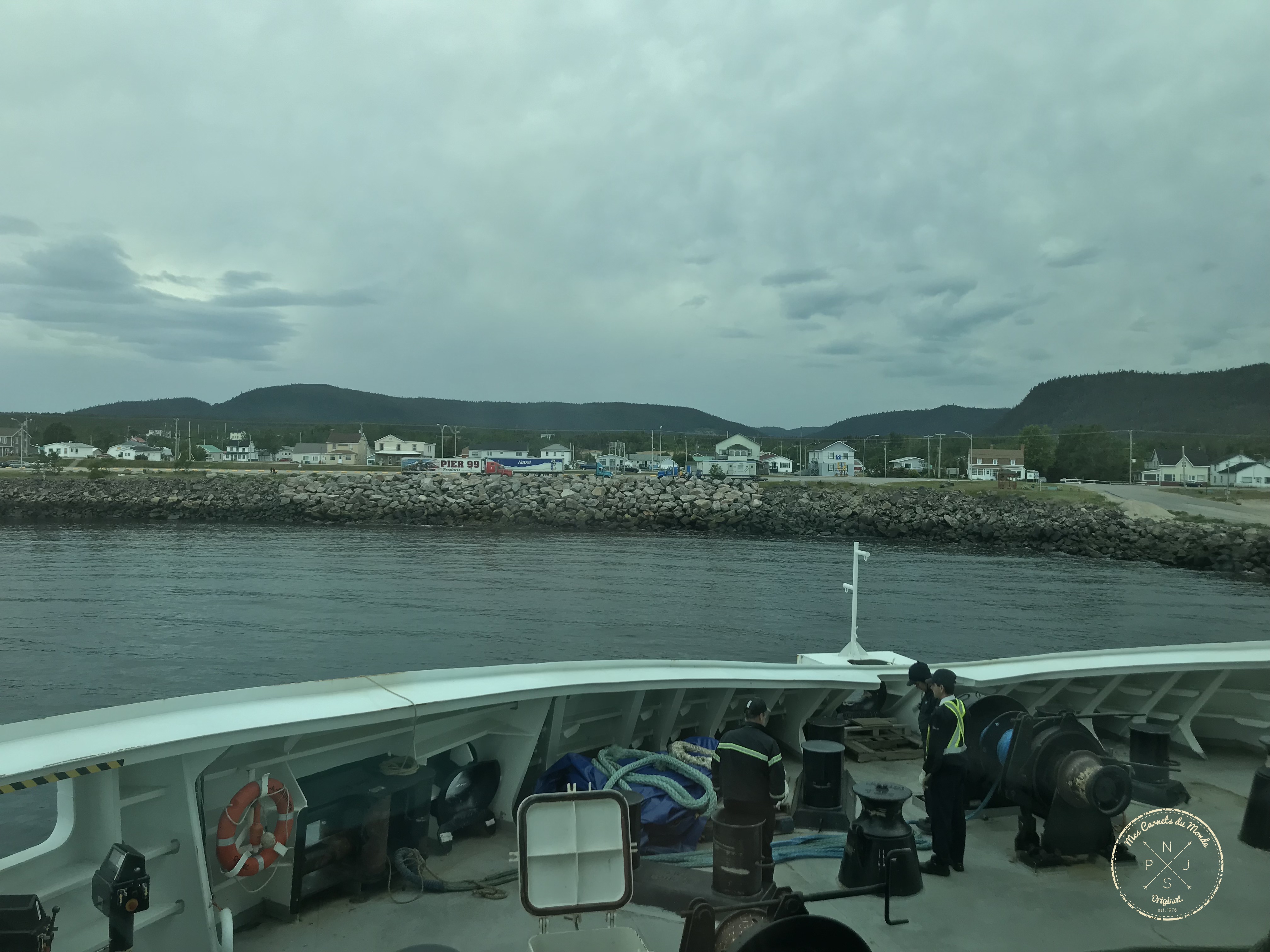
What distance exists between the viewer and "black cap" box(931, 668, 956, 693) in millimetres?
4633

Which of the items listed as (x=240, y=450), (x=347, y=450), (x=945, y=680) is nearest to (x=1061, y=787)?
(x=945, y=680)

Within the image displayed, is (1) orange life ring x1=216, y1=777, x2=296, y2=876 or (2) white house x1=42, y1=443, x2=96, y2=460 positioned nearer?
(1) orange life ring x1=216, y1=777, x2=296, y2=876

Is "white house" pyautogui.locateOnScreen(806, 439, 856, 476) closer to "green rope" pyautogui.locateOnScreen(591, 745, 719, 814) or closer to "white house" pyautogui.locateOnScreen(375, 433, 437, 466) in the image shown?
"white house" pyautogui.locateOnScreen(375, 433, 437, 466)

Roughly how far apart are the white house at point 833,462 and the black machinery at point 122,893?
107m

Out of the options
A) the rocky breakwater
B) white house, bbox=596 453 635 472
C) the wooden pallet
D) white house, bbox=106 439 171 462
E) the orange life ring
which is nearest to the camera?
the orange life ring

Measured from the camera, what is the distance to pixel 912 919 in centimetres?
402

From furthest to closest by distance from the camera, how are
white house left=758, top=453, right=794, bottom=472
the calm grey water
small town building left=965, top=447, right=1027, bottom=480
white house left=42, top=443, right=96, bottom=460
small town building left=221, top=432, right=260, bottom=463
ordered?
small town building left=221, top=432, right=260, bottom=463 → white house left=758, top=453, right=794, bottom=472 → white house left=42, top=443, right=96, bottom=460 → small town building left=965, top=447, right=1027, bottom=480 → the calm grey water

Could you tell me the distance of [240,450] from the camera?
135750 millimetres

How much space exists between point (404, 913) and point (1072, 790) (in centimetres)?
332

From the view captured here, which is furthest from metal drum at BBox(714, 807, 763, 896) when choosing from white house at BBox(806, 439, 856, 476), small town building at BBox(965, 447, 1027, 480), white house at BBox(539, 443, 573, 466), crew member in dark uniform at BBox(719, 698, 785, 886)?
white house at BBox(806, 439, 856, 476)

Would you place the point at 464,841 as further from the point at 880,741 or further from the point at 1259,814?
the point at 1259,814

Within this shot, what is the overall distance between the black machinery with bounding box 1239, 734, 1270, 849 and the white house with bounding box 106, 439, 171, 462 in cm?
12415

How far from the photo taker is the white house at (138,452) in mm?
114625

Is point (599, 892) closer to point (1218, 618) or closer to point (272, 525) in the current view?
point (1218, 618)
